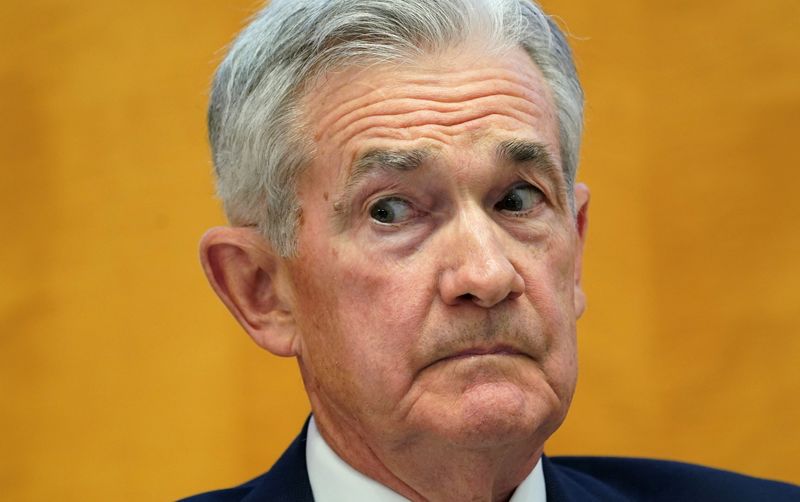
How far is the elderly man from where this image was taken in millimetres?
2467

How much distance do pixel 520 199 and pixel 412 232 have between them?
254 mm

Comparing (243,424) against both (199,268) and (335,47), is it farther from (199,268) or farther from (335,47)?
(335,47)

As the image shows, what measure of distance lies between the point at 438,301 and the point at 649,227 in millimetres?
1706

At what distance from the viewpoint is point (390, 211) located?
258 centimetres

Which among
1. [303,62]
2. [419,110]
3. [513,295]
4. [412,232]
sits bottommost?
[513,295]

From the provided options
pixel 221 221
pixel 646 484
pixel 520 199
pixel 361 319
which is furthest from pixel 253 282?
pixel 646 484

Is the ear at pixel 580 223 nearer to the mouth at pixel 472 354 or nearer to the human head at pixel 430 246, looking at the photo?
the human head at pixel 430 246

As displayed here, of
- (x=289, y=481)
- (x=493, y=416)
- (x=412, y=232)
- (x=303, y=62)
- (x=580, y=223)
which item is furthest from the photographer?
(x=580, y=223)

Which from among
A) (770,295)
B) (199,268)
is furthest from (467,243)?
(770,295)

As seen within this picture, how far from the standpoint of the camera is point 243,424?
3840 millimetres

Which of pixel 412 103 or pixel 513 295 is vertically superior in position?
pixel 412 103

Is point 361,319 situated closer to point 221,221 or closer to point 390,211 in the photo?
point 390,211

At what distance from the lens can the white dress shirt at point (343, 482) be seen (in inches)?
106

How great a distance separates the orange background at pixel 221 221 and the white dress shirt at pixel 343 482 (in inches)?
39.5
